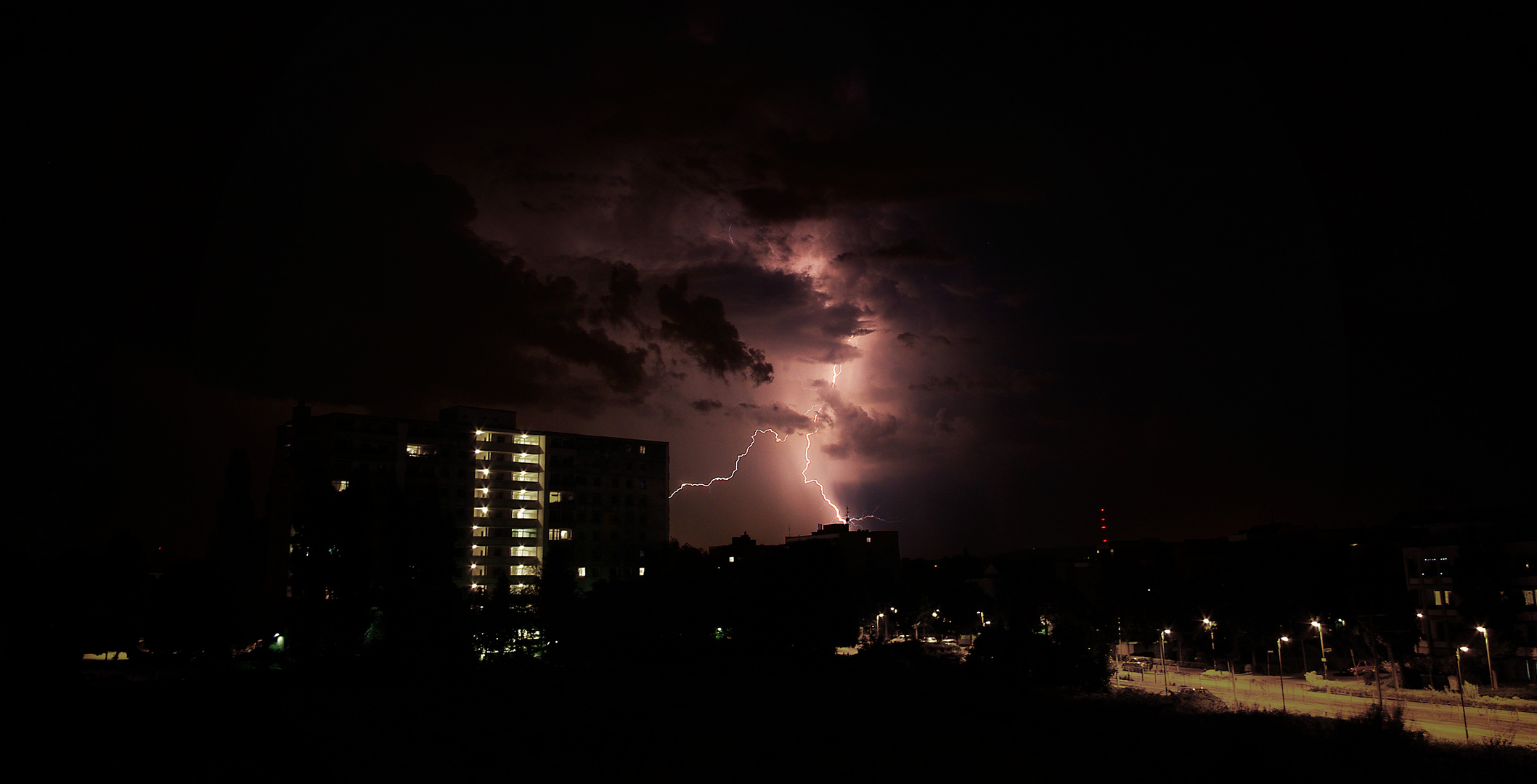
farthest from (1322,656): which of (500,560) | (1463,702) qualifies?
(500,560)

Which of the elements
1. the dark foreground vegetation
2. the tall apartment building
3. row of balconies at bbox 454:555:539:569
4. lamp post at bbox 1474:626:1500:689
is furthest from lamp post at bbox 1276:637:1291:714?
row of balconies at bbox 454:555:539:569

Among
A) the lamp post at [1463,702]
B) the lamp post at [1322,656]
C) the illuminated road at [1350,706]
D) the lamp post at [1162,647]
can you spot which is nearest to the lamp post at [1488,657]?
the lamp post at [1463,702]

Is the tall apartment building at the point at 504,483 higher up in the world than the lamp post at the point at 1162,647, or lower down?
higher up

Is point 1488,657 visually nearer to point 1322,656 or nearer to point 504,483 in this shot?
point 1322,656

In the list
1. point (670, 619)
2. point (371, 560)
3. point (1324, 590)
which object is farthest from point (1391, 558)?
point (371, 560)

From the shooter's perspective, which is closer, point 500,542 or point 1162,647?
point 1162,647

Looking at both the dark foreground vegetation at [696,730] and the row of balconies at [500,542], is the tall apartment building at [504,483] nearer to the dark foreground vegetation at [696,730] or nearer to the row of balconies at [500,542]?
the row of balconies at [500,542]
